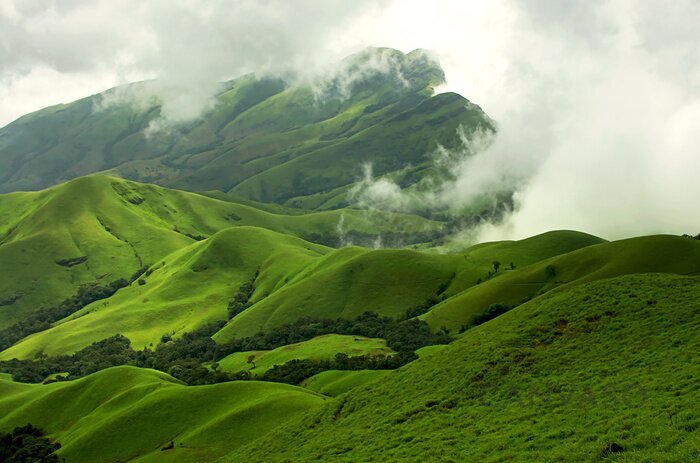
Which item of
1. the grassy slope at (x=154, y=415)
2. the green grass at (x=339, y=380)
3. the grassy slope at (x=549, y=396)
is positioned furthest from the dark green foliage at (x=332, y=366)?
the grassy slope at (x=549, y=396)

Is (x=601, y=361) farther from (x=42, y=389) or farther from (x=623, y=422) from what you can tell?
(x=42, y=389)

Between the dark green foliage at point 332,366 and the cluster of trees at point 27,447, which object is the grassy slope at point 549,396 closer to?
the cluster of trees at point 27,447

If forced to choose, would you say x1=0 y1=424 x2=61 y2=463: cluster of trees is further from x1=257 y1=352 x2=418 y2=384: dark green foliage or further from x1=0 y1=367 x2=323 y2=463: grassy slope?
x1=257 y1=352 x2=418 y2=384: dark green foliage

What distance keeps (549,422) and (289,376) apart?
472 feet

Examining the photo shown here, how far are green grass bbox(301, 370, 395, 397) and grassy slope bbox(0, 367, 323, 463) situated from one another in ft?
58.2

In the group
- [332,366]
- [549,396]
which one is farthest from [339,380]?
[549,396]

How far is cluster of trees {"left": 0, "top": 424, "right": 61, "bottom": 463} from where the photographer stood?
122 metres

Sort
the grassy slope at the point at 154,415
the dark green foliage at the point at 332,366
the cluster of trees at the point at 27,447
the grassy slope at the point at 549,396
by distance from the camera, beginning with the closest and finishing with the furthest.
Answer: the grassy slope at the point at 549,396
the grassy slope at the point at 154,415
the cluster of trees at the point at 27,447
the dark green foliage at the point at 332,366

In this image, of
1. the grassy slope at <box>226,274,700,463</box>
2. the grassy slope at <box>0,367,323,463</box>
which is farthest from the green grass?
the grassy slope at <box>226,274,700,463</box>

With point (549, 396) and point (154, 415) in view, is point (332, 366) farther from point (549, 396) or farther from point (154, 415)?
point (549, 396)

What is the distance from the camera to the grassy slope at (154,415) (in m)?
98.9

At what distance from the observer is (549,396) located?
51.0 meters

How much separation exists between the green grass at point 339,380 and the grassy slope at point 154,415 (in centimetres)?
1775

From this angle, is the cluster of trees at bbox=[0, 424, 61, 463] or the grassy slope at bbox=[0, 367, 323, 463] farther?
the cluster of trees at bbox=[0, 424, 61, 463]
